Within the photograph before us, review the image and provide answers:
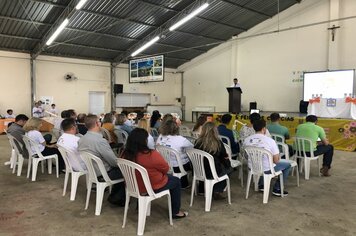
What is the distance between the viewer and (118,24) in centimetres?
1062

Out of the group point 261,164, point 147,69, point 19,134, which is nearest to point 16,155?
point 19,134

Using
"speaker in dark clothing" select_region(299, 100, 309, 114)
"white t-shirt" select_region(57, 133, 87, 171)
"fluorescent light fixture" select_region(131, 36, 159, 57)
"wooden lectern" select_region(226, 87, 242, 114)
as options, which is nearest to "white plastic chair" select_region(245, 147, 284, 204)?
"white t-shirt" select_region(57, 133, 87, 171)

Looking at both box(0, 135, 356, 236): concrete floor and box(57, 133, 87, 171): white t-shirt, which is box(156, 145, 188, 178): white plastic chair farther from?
box(57, 133, 87, 171): white t-shirt

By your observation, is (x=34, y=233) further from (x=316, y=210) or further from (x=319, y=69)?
(x=319, y=69)

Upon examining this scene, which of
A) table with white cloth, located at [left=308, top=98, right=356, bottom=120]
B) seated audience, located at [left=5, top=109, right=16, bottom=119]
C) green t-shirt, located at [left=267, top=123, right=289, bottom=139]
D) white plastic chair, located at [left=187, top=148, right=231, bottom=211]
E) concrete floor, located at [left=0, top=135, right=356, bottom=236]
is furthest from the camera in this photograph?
seated audience, located at [left=5, top=109, right=16, bottom=119]

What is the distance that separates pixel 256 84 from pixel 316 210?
34.2 feet

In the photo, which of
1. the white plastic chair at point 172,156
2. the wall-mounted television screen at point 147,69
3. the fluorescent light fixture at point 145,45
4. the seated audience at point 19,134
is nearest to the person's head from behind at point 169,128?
Result: the white plastic chair at point 172,156

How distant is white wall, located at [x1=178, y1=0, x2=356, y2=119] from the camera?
34.6 feet

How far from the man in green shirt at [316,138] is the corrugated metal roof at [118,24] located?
6.73 m

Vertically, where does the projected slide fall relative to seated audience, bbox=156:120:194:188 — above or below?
above

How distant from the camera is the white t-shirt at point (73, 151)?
11.5 feet

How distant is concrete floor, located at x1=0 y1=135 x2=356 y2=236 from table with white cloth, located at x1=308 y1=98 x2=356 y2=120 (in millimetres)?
4018

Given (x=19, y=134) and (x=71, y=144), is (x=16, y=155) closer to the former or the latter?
(x=19, y=134)

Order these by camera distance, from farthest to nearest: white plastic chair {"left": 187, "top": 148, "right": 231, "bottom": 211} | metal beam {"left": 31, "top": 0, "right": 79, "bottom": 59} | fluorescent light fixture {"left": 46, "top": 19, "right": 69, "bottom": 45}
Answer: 1. fluorescent light fixture {"left": 46, "top": 19, "right": 69, "bottom": 45}
2. metal beam {"left": 31, "top": 0, "right": 79, "bottom": 59}
3. white plastic chair {"left": 187, "top": 148, "right": 231, "bottom": 211}
